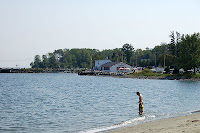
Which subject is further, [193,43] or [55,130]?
[193,43]

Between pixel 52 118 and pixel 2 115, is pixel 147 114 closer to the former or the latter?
pixel 52 118

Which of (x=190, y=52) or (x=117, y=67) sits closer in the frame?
(x=190, y=52)

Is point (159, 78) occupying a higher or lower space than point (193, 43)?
lower

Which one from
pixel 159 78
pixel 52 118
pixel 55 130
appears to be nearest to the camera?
pixel 55 130

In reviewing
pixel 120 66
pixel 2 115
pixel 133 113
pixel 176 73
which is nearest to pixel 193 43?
pixel 176 73

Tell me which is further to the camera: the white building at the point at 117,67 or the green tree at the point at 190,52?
the white building at the point at 117,67

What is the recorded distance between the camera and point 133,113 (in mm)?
27391

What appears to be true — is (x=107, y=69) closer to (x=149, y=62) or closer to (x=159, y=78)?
(x=149, y=62)

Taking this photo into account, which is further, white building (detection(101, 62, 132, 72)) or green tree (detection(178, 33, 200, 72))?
white building (detection(101, 62, 132, 72))

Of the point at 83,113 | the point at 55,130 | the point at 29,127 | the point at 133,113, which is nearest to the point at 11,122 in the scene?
the point at 29,127

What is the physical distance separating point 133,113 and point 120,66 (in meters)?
110

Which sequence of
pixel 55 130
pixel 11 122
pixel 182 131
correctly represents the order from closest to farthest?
pixel 182 131
pixel 55 130
pixel 11 122

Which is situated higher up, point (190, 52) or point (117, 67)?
point (190, 52)

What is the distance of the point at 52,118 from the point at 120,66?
112877 millimetres
